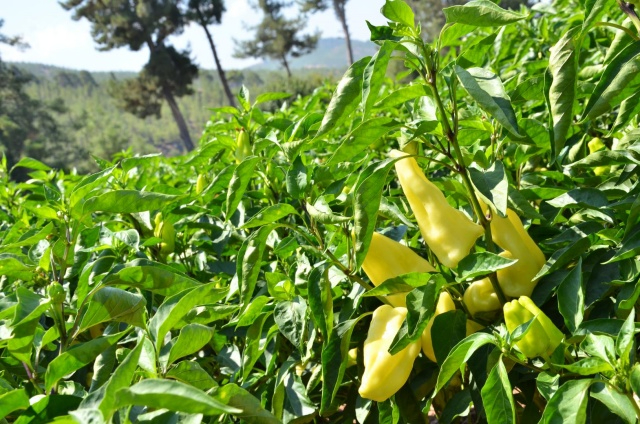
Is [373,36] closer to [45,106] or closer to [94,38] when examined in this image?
[94,38]

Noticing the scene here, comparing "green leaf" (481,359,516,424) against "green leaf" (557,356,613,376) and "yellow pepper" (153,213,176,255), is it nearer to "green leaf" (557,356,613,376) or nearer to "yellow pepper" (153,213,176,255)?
"green leaf" (557,356,613,376)

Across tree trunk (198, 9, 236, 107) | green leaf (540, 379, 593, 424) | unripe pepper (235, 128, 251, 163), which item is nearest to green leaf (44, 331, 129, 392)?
green leaf (540, 379, 593, 424)

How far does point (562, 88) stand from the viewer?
938 mm

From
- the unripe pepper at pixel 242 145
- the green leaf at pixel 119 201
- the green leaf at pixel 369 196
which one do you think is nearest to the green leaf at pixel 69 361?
the green leaf at pixel 119 201

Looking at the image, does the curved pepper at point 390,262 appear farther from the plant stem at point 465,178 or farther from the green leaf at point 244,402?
the green leaf at point 244,402

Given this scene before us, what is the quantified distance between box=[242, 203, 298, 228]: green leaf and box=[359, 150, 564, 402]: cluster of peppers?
172mm

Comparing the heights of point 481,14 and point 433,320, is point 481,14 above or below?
above

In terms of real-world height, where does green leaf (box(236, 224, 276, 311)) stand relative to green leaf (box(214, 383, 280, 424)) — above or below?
above

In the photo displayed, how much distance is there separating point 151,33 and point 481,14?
34.6 metres

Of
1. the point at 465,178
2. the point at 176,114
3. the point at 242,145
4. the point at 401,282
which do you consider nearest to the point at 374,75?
the point at 465,178

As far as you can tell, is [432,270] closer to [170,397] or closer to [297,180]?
[297,180]

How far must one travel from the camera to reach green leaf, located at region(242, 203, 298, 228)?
1175mm

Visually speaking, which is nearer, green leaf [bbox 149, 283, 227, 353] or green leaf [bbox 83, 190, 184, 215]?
green leaf [bbox 149, 283, 227, 353]

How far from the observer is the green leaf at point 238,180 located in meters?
1.20
